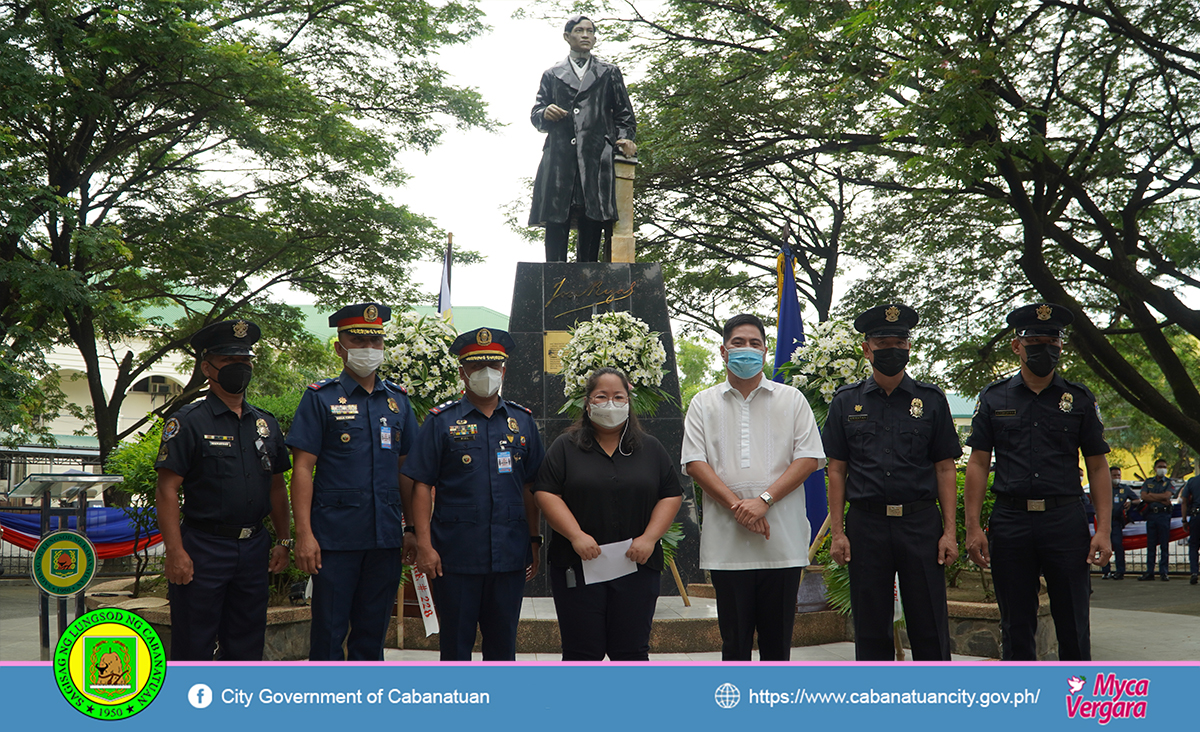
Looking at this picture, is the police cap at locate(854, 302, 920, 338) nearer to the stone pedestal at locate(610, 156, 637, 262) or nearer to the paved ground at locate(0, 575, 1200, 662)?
the paved ground at locate(0, 575, 1200, 662)

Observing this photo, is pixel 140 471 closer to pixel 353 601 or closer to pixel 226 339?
pixel 226 339

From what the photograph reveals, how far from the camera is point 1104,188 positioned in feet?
44.6

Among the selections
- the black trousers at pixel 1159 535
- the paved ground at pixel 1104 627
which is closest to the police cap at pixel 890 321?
the paved ground at pixel 1104 627

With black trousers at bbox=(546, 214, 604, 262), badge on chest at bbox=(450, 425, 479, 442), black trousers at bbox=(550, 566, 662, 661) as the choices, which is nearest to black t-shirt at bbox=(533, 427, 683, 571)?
black trousers at bbox=(550, 566, 662, 661)

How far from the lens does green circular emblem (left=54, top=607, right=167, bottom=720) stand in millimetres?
2684

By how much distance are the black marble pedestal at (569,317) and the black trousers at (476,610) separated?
322cm

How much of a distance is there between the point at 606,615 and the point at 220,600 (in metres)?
1.64

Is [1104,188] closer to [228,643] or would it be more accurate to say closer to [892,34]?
[892,34]

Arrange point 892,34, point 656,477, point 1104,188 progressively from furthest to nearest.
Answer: point 1104,188 < point 892,34 < point 656,477

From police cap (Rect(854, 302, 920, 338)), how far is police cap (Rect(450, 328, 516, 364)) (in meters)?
1.66

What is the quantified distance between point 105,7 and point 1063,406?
12035 millimetres
